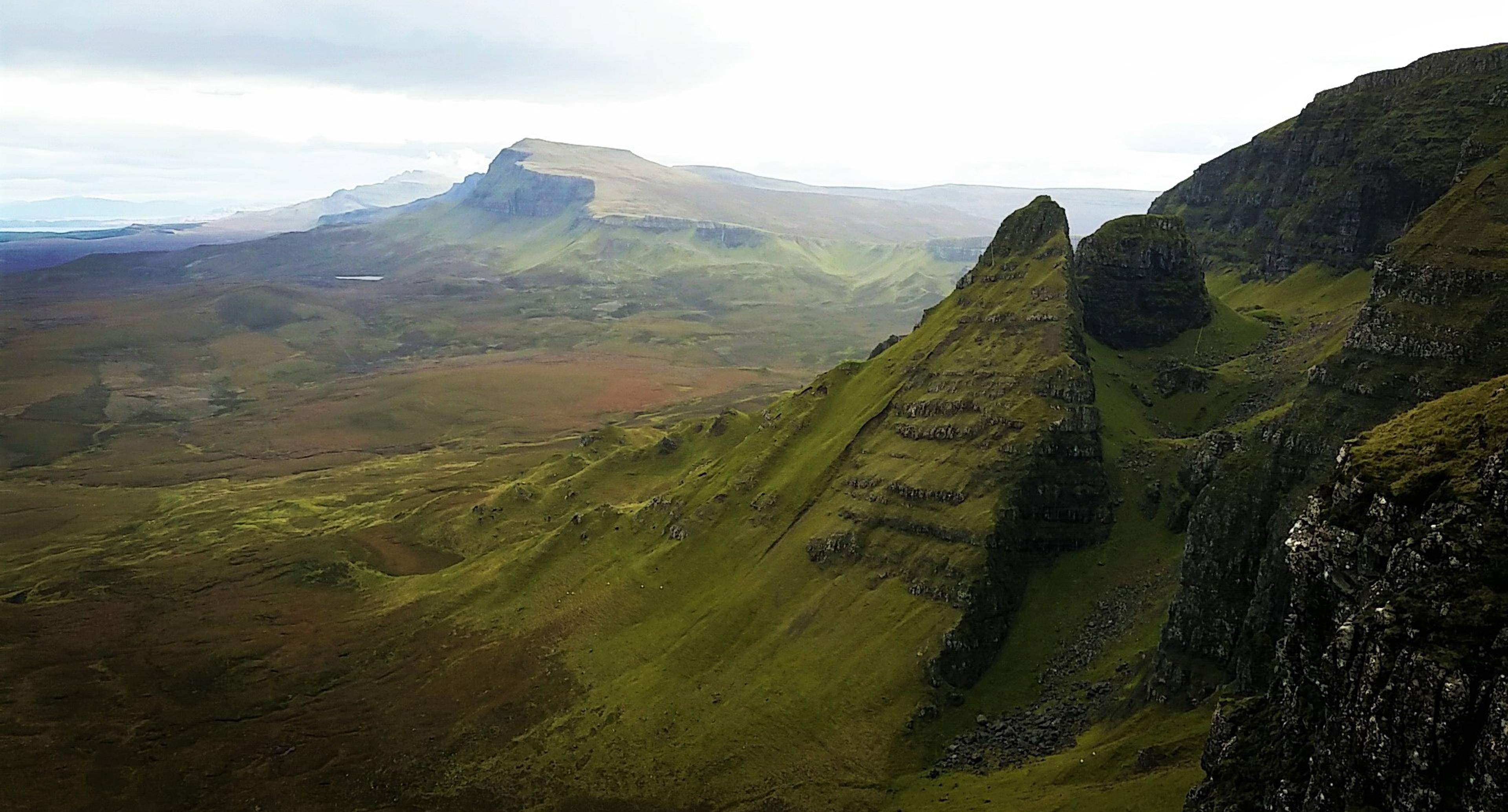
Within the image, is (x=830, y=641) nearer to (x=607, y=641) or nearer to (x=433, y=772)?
(x=607, y=641)

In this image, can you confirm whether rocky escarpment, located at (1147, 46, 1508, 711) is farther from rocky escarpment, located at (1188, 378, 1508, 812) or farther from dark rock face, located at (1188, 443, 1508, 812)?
dark rock face, located at (1188, 443, 1508, 812)

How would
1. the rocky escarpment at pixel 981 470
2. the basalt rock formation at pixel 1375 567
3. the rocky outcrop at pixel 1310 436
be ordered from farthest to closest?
the rocky escarpment at pixel 981 470, the rocky outcrop at pixel 1310 436, the basalt rock formation at pixel 1375 567

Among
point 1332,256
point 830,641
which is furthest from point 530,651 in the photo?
point 1332,256

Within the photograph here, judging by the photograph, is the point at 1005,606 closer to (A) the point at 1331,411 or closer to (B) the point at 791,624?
(B) the point at 791,624

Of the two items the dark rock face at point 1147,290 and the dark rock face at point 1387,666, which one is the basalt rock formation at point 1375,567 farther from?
the dark rock face at point 1147,290

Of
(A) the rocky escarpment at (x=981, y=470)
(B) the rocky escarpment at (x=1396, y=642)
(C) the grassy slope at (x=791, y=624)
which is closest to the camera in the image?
(B) the rocky escarpment at (x=1396, y=642)

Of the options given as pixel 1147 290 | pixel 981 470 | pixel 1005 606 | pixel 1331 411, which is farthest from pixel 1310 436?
pixel 1147 290

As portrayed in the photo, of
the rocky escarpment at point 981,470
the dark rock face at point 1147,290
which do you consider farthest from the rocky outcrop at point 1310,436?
the dark rock face at point 1147,290
